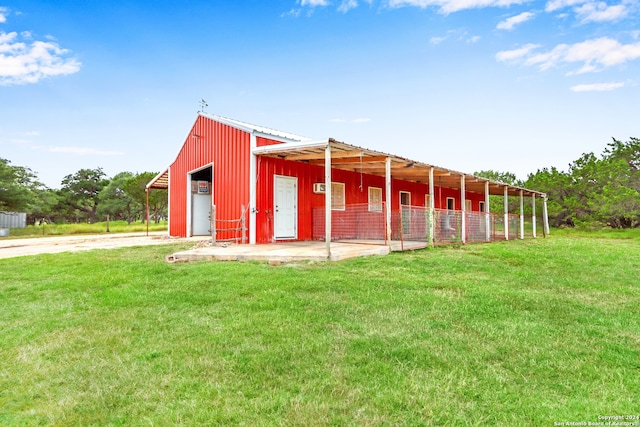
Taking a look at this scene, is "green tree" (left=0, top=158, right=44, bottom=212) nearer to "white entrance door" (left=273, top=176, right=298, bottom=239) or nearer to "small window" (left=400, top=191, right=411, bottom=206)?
"white entrance door" (left=273, top=176, right=298, bottom=239)

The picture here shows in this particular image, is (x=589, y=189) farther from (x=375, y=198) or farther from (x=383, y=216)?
(x=383, y=216)

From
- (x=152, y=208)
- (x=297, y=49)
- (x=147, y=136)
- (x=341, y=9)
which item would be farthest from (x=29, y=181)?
(x=341, y=9)

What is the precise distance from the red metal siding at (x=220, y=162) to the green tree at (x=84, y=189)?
111 feet

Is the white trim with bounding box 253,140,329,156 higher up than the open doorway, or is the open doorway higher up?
the white trim with bounding box 253,140,329,156

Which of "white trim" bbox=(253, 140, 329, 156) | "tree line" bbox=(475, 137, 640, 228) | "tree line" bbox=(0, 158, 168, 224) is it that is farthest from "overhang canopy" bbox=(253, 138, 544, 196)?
"tree line" bbox=(0, 158, 168, 224)

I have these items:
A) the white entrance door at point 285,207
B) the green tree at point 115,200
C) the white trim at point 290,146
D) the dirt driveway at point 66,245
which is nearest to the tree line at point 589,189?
the green tree at point 115,200

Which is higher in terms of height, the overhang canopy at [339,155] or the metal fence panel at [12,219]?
the overhang canopy at [339,155]

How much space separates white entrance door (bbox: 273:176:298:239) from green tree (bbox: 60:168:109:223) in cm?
3896

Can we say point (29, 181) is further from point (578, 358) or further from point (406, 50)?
point (578, 358)

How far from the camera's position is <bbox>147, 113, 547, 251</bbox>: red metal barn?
1009cm

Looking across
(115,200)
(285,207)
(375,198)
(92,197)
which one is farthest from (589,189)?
(92,197)

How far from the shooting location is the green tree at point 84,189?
41.5 meters

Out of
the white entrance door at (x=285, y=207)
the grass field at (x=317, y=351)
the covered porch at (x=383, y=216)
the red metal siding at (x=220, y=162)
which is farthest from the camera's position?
the white entrance door at (x=285, y=207)

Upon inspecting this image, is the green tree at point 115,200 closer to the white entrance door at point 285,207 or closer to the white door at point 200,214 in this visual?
the white door at point 200,214
